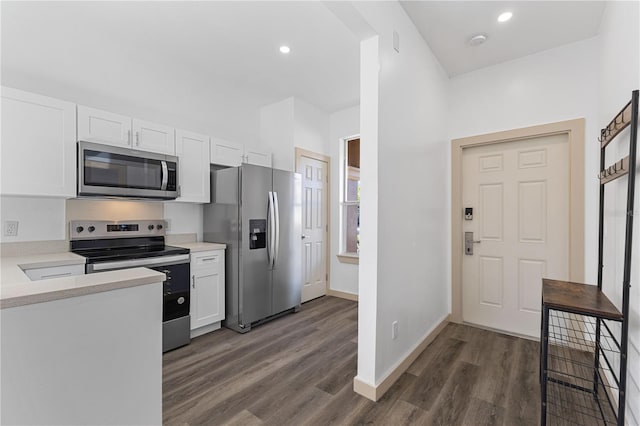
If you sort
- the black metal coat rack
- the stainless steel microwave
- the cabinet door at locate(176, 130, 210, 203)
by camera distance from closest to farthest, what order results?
the black metal coat rack
the stainless steel microwave
the cabinet door at locate(176, 130, 210, 203)

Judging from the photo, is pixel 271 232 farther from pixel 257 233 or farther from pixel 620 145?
pixel 620 145

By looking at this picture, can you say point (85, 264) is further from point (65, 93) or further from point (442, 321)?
point (442, 321)

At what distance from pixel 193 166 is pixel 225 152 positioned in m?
0.45

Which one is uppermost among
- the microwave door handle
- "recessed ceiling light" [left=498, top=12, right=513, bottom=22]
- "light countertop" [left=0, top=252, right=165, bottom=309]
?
"recessed ceiling light" [left=498, top=12, right=513, bottom=22]

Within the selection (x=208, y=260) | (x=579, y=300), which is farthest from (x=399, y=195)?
(x=208, y=260)

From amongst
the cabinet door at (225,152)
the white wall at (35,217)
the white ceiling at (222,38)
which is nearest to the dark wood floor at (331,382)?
the white wall at (35,217)

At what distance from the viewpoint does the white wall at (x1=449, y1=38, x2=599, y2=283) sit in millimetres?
2576

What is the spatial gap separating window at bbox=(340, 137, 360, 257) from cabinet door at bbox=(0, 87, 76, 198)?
3189 millimetres

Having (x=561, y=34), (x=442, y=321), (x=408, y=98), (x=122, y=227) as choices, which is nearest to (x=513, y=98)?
(x=561, y=34)

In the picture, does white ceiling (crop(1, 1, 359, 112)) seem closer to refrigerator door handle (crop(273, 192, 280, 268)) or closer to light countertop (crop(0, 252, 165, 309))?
refrigerator door handle (crop(273, 192, 280, 268))

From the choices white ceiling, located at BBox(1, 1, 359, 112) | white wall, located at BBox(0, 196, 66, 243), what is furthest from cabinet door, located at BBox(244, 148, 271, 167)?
white wall, located at BBox(0, 196, 66, 243)

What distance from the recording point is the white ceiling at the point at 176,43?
2277 mm

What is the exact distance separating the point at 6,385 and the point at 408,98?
2.69 metres

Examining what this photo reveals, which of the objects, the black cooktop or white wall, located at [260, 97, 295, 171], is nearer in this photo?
the black cooktop
